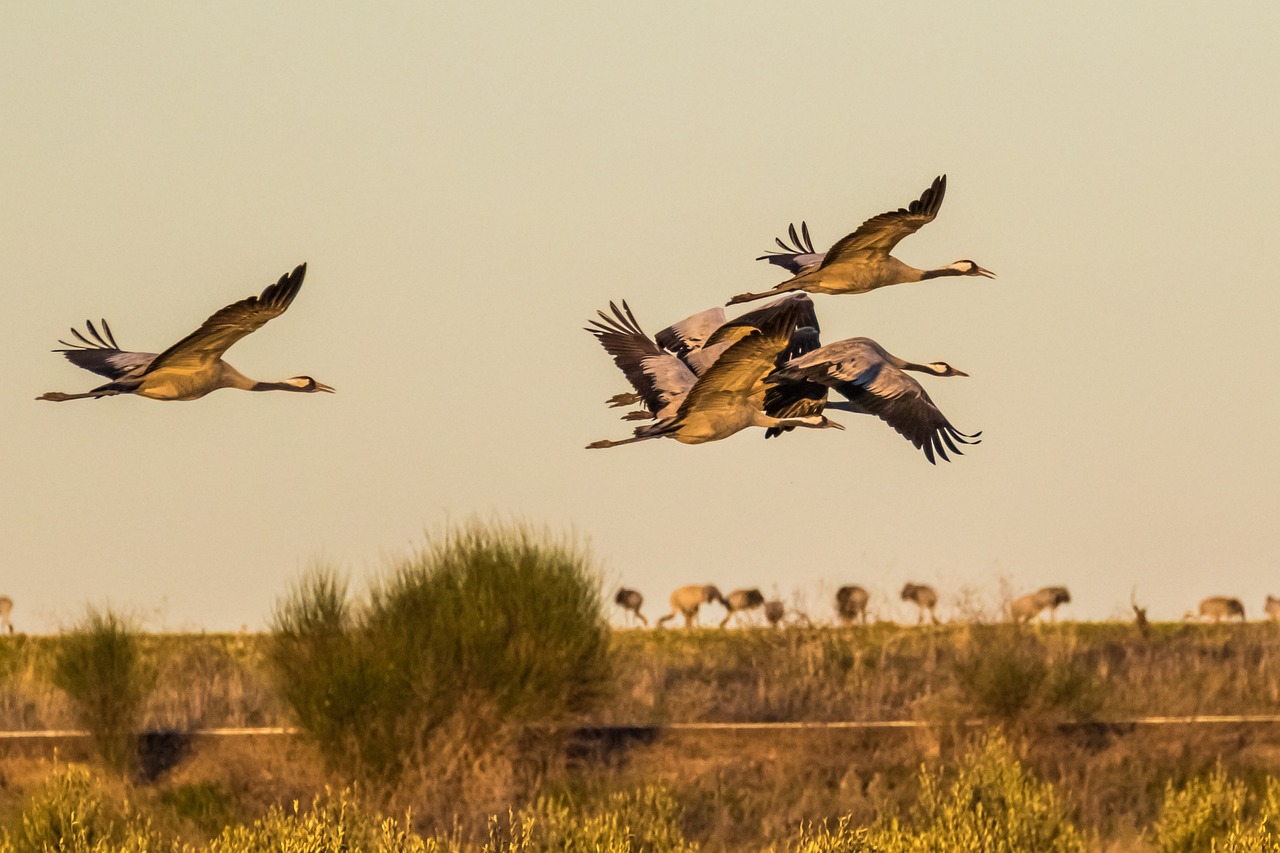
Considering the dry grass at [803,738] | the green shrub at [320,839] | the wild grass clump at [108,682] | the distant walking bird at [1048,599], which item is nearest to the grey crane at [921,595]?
the distant walking bird at [1048,599]

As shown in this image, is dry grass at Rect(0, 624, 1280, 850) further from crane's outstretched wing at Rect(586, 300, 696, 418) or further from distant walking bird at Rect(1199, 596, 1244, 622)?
distant walking bird at Rect(1199, 596, 1244, 622)

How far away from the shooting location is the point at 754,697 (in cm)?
2489

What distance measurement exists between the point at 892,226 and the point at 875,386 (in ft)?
3.28

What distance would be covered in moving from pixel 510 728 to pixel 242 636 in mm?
13416

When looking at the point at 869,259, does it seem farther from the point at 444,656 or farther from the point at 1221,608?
the point at 1221,608

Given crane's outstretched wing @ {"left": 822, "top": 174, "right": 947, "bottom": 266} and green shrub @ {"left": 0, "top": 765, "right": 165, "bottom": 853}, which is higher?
crane's outstretched wing @ {"left": 822, "top": 174, "right": 947, "bottom": 266}

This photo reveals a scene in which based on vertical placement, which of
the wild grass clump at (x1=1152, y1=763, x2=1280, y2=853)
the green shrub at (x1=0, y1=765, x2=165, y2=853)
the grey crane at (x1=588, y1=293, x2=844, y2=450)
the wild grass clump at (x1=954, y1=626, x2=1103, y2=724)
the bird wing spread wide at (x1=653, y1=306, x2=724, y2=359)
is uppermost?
the bird wing spread wide at (x1=653, y1=306, x2=724, y2=359)

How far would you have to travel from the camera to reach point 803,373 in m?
13.4

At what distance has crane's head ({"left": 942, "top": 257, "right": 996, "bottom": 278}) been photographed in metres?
14.5

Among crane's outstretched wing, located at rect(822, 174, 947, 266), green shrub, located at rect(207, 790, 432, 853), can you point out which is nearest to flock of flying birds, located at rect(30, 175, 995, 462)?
crane's outstretched wing, located at rect(822, 174, 947, 266)

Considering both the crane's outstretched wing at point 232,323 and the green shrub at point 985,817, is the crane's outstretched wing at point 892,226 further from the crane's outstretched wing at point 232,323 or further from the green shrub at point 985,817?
the green shrub at point 985,817

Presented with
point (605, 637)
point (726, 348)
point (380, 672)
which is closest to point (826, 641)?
point (605, 637)

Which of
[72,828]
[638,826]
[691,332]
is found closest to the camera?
[691,332]

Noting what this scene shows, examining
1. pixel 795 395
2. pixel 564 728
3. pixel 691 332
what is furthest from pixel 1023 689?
pixel 795 395
